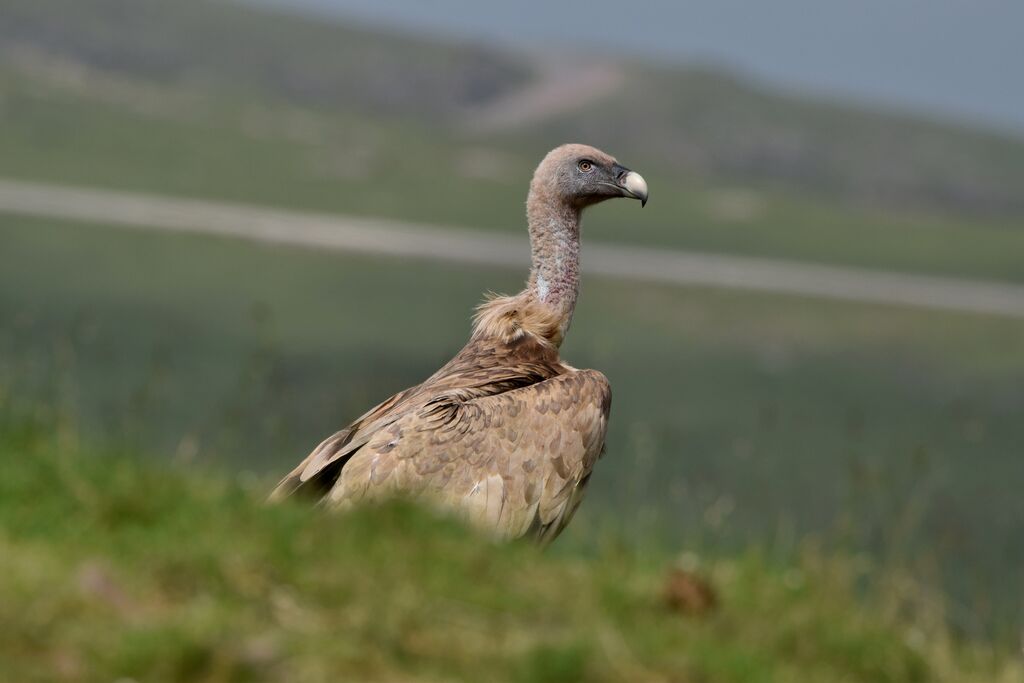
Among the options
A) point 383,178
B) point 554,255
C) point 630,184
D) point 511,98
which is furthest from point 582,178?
point 511,98

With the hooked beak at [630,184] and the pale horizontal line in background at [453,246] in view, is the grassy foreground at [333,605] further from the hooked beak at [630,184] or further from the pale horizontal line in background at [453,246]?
the pale horizontal line in background at [453,246]

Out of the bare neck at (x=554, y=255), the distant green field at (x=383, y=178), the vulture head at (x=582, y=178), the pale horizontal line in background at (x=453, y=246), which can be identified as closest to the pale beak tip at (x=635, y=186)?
the vulture head at (x=582, y=178)

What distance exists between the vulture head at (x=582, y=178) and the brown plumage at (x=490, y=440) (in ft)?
3.10

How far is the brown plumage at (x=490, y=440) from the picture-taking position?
6.89 meters

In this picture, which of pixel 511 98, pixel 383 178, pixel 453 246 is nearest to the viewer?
pixel 453 246

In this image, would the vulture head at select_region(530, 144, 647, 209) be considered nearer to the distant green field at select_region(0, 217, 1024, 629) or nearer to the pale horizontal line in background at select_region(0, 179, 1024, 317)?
the distant green field at select_region(0, 217, 1024, 629)

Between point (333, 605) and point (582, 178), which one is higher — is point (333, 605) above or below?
below

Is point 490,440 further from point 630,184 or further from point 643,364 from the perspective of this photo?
point 643,364

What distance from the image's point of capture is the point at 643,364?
74.3ft

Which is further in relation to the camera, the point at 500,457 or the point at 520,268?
the point at 520,268

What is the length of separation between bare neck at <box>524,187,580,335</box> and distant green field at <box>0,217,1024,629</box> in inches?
35.9

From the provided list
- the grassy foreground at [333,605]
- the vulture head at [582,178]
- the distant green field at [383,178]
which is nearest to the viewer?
the grassy foreground at [333,605]

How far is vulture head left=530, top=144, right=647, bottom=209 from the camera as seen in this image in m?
8.99

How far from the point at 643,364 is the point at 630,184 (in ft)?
44.9
